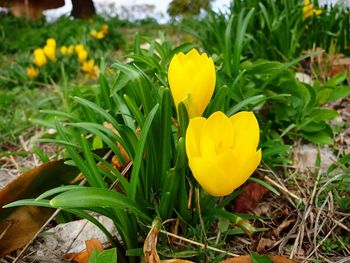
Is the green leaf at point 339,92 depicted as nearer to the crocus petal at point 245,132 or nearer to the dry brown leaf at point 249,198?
the dry brown leaf at point 249,198

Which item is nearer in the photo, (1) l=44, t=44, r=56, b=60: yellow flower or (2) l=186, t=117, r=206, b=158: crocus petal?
(2) l=186, t=117, r=206, b=158: crocus petal

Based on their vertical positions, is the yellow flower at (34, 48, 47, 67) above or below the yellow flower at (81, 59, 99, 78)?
above

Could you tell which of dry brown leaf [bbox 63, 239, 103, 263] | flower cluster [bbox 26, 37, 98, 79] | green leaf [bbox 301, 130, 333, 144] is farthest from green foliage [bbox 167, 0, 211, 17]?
dry brown leaf [bbox 63, 239, 103, 263]

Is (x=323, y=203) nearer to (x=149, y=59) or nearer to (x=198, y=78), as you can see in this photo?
(x=198, y=78)

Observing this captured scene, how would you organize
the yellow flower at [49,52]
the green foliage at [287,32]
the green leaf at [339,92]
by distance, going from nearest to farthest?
the green leaf at [339,92], the green foliage at [287,32], the yellow flower at [49,52]

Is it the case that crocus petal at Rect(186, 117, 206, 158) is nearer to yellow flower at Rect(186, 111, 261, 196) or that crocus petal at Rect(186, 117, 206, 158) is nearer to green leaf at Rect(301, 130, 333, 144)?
yellow flower at Rect(186, 111, 261, 196)

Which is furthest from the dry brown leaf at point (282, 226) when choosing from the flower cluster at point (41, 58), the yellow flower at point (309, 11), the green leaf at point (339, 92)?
the flower cluster at point (41, 58)

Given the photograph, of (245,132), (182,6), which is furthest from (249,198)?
(182,6)
